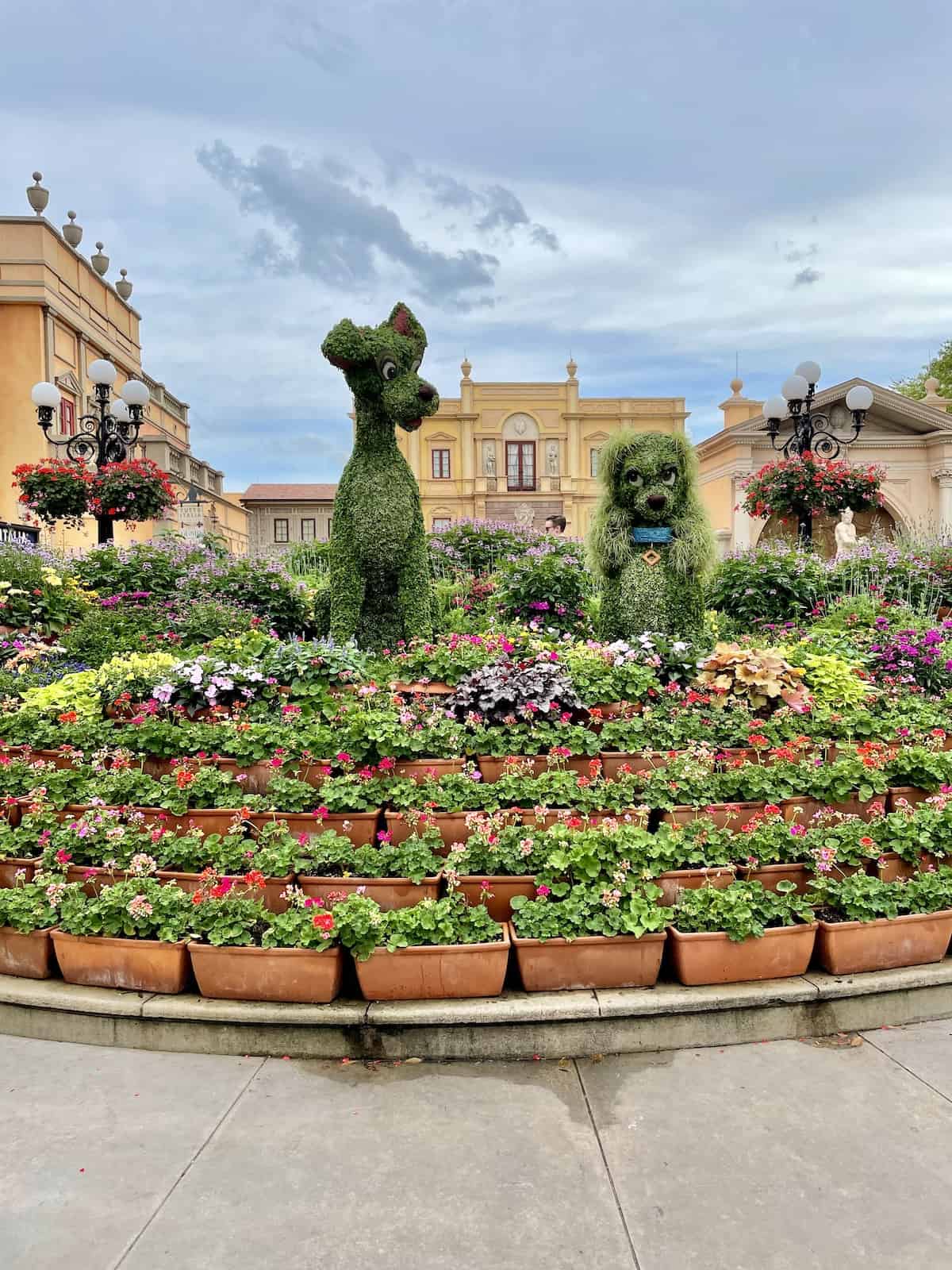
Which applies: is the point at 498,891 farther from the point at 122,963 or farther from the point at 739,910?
the point at 122,963

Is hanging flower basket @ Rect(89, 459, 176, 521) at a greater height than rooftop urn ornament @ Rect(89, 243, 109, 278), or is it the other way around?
rooftop urn ornament @ Rect(89, 243, 109, 278)

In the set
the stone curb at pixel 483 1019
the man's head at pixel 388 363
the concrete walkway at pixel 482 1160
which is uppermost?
the man's head at pixel 388 363

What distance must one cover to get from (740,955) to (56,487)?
9.99m

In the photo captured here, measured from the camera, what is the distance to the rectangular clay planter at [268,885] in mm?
3299

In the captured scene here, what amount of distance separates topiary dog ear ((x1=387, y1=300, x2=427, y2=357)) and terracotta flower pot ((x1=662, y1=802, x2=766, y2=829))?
11.1 ft

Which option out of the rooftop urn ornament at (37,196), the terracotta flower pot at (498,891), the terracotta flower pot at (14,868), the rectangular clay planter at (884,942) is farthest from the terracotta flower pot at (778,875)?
the rooftop urn ornament at (37,196)

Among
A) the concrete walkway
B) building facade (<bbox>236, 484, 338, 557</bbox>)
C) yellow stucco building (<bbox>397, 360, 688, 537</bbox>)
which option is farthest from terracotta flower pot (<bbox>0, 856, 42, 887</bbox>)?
building facade (<bbox>236, 484, 338, 557</bbox>)

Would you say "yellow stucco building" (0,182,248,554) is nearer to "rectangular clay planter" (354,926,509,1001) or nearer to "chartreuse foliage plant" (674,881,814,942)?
"rectangular clay planter" (354,926,509,1001)

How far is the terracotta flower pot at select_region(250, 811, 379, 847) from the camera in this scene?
12.0 feet

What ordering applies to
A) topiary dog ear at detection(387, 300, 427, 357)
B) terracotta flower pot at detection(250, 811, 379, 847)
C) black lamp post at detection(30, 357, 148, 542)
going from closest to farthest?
terracotta flower pot at detection(250, 811, 379, 847) → topiary dog ear at detection(387, 300, 427, 357) → black lamp post at detection(30, 357, 148, 542)

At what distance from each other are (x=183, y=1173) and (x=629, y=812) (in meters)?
2.21

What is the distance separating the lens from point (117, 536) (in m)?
23.8

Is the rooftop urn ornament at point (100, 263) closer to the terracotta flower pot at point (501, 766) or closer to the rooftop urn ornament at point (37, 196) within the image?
the rooftop urn ornament at point (37, 196)

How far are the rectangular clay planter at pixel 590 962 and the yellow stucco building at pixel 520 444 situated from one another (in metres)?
31.2
